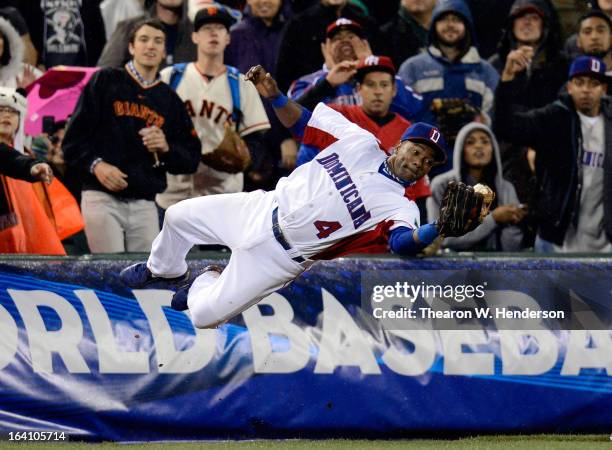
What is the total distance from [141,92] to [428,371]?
3188mm

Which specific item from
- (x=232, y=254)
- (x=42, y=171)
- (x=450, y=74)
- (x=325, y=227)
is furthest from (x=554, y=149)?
(x=42, y=171)

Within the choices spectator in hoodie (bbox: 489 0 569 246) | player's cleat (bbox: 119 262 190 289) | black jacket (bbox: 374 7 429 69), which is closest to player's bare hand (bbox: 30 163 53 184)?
player's cleat (bbox: 119 262 190 289)

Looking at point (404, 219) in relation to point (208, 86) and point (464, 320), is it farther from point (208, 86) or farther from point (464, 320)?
point (208, 86)

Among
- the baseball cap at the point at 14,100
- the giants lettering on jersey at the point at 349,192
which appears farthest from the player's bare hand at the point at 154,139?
the giants lettering on jersey at the point at 349,192

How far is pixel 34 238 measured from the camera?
8734 millimetres

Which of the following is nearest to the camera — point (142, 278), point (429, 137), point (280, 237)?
point (429, 137)

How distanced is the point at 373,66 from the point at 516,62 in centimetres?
143

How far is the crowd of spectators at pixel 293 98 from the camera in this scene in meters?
8.89

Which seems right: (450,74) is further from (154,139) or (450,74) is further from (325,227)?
(325,227)

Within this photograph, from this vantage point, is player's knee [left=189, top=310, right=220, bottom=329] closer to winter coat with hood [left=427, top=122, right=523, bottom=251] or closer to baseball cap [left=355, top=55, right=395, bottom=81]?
baseball cap [left=355, top=55, right=395, bottom=81]

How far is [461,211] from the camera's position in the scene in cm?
580

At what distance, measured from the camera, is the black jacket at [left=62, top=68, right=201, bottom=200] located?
888 centimetres

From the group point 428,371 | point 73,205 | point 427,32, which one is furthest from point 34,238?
point 427,32

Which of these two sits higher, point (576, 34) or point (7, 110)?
point (576, 34)
